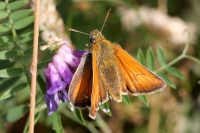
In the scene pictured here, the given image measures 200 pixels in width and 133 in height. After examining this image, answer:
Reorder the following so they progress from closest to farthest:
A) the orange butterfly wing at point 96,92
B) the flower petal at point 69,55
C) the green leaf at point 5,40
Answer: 1. the orange butterfly wing at point 96,92
2. the flower petal at point 69,55
3. the green leaf at point 5,40

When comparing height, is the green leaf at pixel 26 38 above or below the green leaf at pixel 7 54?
above

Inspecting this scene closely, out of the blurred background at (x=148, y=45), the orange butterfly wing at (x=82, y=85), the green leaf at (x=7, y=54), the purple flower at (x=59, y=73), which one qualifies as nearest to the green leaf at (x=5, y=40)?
the green leaf at (x=7, y=54)

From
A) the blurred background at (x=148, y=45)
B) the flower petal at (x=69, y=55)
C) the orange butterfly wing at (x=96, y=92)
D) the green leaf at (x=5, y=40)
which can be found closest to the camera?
the orange butterfly wing at (x=96, y=92)

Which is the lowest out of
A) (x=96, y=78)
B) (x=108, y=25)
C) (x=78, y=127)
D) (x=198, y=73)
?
(x=78, y=127)

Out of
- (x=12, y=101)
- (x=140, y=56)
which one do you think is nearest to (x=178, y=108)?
(x=140, y=56)

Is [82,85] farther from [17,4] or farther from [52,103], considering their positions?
[17,4]

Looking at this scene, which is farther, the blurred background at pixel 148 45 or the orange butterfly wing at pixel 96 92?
the blurred background at pixel 148 45

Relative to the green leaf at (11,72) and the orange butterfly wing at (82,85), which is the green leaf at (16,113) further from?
the orange butterfly wing at (82,85)

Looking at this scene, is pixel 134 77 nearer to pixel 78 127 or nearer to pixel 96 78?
pixel 96 78

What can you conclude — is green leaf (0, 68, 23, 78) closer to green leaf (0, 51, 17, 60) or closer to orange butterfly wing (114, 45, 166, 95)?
green leaf (0, 51, 17, 60)
